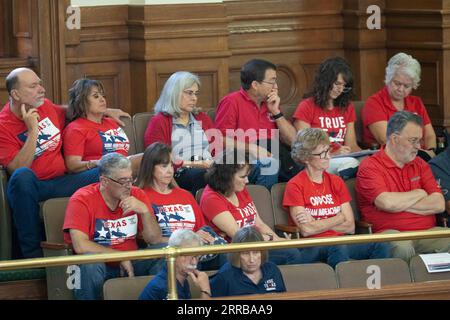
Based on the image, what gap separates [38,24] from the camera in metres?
8.99

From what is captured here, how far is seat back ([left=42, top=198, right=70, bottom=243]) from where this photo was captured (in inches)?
289

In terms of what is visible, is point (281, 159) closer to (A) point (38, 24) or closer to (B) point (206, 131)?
(B) point (206, 131)

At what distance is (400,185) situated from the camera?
8.06 meters

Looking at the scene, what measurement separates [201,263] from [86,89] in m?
1.82

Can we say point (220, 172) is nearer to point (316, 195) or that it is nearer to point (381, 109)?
point (316, 195)

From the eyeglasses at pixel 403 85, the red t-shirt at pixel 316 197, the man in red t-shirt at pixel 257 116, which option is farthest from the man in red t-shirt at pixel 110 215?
the eyeglasses at pixel 403 85

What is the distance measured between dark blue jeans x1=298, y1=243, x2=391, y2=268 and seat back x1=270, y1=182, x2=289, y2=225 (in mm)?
709

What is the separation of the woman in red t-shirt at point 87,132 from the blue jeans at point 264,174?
802 mm

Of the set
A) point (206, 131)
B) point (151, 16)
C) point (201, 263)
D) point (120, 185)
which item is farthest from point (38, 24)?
point (201, 263)

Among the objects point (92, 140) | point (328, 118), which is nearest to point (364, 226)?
point (328, 118)

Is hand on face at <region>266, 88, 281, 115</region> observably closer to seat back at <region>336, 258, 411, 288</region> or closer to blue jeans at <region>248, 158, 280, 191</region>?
blue jeans at <region>248, 158, 280, 191</region>

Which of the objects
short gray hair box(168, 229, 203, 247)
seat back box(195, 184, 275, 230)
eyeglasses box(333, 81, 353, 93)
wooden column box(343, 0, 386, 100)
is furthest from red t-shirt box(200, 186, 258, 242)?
wooden column box(343, 0, 386, 100)

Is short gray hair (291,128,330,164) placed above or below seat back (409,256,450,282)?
above

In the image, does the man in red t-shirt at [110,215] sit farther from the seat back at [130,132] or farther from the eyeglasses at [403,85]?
the eyeglasses at [403,85]
